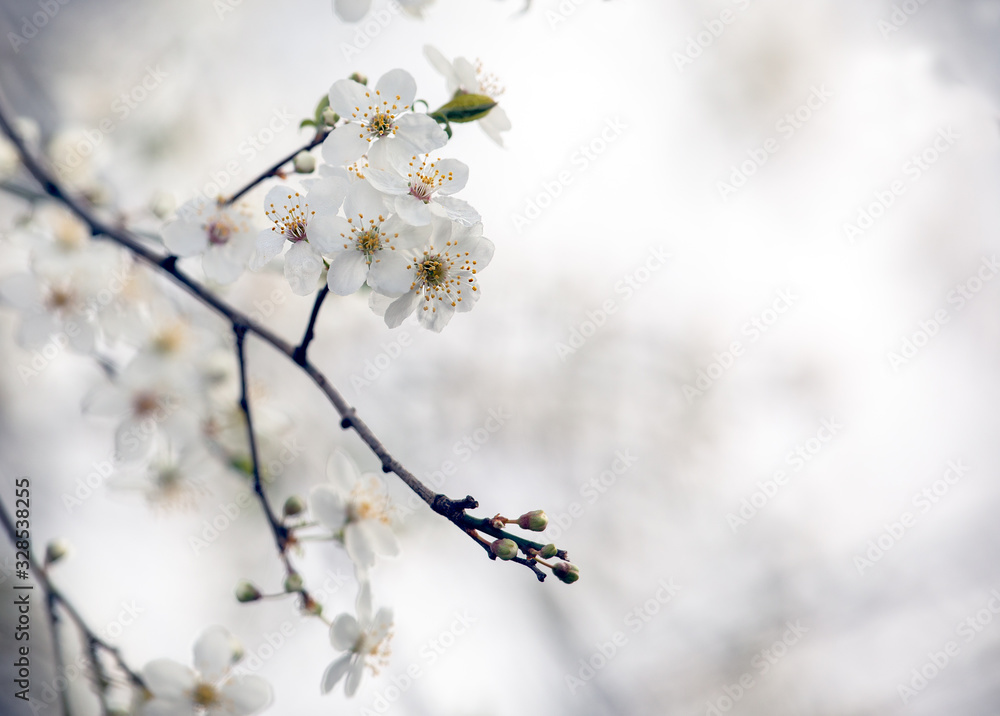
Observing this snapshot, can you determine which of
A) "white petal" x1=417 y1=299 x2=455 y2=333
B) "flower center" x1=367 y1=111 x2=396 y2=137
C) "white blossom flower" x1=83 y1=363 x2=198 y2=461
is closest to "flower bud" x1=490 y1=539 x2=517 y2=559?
"white petal" x1=417 y1=299 x2=455 y2=333

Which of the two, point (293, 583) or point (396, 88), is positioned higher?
point (396, 88)

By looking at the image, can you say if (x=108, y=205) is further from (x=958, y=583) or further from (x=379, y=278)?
(x=958, y=583)

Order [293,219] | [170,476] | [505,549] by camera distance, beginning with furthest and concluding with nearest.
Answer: [170,476] → [293,219] → [505,549]

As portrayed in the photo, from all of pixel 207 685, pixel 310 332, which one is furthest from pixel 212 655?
pixel 310 332

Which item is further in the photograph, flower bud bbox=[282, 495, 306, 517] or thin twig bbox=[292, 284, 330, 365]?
flower bud bbox=[282, 495, 306, 517]

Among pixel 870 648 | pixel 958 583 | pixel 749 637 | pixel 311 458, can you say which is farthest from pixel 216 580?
pixel 958 583

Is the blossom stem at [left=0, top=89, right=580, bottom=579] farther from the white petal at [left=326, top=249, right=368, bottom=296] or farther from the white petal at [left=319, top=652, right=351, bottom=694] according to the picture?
the white petal at [left=319, top=652, right=351, bottom=694]

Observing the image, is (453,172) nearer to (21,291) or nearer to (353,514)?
(353,514)
